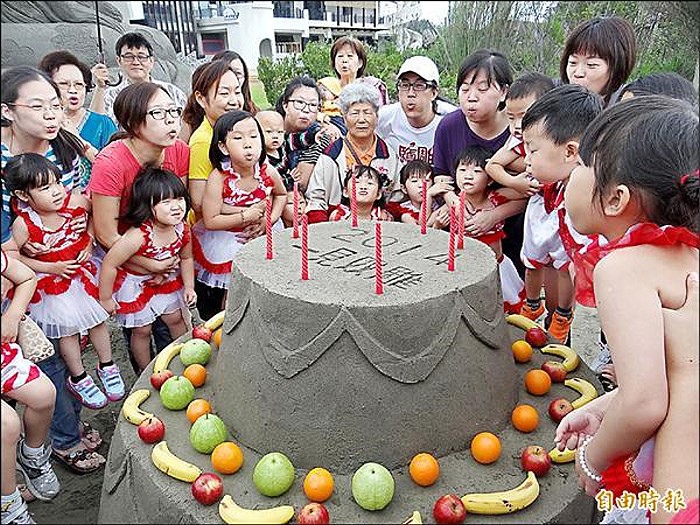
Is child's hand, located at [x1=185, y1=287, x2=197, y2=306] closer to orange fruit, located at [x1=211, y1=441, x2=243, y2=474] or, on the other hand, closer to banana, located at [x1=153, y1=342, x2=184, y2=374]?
banana, located at [x1=153, y1=342, x2=184, y2=374]

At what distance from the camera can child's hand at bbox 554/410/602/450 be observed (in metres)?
1.98

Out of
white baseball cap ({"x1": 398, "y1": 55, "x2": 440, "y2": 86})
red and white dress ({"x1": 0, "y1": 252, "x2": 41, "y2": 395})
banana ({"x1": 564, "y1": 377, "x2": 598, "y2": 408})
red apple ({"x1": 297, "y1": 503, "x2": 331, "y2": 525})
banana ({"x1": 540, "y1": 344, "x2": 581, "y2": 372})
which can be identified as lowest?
red apple ({"x1": 297, "y1": 503, "x2": 331, "y2": 525})

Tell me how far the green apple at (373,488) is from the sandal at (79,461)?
1.82 metres

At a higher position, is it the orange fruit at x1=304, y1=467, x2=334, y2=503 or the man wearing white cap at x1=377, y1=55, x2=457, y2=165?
the man wearing white cap at x1=377, y1=55, x2=457, y2=165

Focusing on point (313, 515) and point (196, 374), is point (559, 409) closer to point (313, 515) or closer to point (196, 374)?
point (313, 515)

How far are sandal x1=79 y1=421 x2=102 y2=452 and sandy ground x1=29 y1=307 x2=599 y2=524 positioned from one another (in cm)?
6

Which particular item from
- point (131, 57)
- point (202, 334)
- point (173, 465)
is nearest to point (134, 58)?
point (131, 57)

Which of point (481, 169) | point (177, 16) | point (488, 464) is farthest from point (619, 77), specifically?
point (177, 16)

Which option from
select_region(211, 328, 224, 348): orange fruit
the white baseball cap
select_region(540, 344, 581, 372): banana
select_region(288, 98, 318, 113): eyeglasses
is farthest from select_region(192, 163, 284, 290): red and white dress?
select_region(540, 344, 581, 372): banana

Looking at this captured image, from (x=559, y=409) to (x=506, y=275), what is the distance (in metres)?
1.53

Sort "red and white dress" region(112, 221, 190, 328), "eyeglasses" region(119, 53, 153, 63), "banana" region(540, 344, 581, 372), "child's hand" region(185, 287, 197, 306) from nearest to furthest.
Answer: "banana" region(540, 344, 581, 372)
"red and white dress" region(112, 221, 190, 328)
"child's hand" region(185, 287, 197, 306)
"eyeglasses" region(119, 53, 153, 63)

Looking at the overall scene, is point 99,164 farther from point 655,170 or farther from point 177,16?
point 177,16

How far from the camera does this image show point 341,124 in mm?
5109

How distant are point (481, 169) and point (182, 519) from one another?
2.54m
